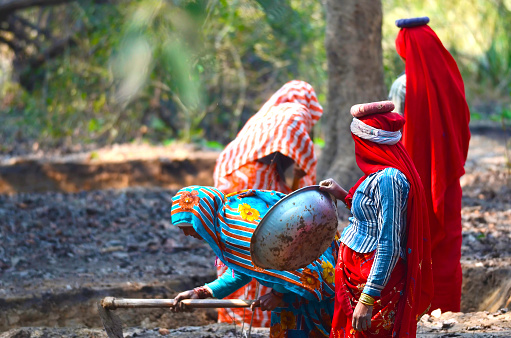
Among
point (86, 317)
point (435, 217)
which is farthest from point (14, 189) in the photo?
point (435, 217)

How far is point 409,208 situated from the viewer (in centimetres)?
252

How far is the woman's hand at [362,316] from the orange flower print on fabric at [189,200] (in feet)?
2.99

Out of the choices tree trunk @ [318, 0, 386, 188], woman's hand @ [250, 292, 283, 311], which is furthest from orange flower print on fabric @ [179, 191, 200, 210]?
tree trunk @ [318, 0, 386, 188]

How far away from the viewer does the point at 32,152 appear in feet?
35.2

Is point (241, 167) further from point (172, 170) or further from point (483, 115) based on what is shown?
point (483, 115)

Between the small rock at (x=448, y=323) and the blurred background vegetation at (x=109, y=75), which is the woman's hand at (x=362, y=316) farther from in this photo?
the blurred background vegetation at (x=109, y=75)

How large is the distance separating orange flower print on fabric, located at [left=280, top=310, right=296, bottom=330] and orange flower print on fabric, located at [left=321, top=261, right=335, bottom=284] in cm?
27

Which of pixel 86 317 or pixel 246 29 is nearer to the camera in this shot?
pixel 86 317

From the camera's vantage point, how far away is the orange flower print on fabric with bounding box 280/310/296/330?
122 inches

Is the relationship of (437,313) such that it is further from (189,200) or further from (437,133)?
(189,200)

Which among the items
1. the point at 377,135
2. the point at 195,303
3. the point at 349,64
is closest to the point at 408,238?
the point at 377,135

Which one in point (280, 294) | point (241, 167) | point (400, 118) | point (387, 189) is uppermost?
point (400, 118)

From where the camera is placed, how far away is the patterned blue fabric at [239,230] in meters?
2.91

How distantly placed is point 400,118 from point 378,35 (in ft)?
13.9
